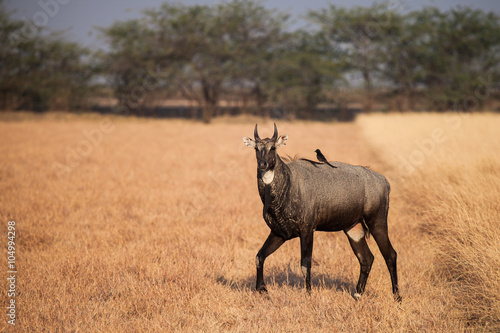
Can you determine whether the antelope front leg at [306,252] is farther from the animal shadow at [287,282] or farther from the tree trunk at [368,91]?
the tree trunk at [368,91]

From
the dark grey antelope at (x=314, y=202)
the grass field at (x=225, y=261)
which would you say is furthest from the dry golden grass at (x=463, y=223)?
the dark grey antelope at (x=314, y=202)

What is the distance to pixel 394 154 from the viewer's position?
45.6 feet

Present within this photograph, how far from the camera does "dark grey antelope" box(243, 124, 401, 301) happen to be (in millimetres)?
4055

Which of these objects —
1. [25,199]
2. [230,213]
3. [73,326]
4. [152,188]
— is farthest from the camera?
[152,188]

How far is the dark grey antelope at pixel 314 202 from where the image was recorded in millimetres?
4055

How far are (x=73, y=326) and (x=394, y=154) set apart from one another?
40.0ft

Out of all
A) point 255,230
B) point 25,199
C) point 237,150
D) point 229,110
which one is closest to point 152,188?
point 25,199

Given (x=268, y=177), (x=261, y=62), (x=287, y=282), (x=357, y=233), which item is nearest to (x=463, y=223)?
(x=357, y=233)

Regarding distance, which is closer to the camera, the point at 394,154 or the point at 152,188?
the point at 152,188

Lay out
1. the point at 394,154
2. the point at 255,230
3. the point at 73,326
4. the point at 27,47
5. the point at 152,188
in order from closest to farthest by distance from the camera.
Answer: the point at 73,326, the point at 255,230, the point at 152,188, the point at 394,154, the point at 27,47

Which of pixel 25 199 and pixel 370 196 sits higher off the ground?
pixel 370 196

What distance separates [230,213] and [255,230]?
4.10ft

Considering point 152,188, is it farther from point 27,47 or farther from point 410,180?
point 27,47

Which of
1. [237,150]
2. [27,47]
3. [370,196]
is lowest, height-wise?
[237,150]
